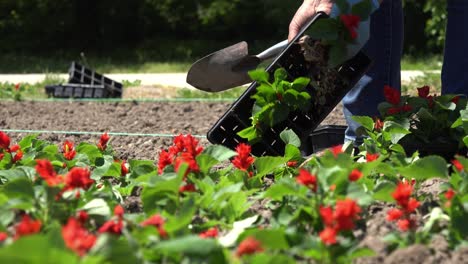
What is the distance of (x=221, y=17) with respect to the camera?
12.6m

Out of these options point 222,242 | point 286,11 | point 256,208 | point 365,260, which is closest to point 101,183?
point 256,208

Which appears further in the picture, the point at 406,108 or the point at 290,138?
the point at 406,108

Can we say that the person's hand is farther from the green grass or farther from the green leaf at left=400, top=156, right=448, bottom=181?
the green grass

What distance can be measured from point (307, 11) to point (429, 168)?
46.4 inches

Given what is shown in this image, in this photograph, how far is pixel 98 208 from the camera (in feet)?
6.41

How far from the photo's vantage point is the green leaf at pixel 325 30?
272cm

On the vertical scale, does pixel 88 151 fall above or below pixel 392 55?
below

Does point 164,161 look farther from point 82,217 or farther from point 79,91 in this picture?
point 79,91

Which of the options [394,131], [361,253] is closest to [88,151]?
[394,131]

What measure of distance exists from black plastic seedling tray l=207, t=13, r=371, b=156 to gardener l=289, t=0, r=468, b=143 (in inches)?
18.4

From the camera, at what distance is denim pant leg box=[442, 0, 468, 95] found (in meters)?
3.56

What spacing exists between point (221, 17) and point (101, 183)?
10104mm

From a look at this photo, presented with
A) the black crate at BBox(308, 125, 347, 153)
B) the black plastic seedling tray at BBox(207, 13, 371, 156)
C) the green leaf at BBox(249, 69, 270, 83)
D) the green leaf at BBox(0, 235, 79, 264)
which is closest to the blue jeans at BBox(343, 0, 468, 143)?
the black crate at BBox(308, 125, 347, 153)

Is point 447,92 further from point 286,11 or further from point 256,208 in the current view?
point 286,11
